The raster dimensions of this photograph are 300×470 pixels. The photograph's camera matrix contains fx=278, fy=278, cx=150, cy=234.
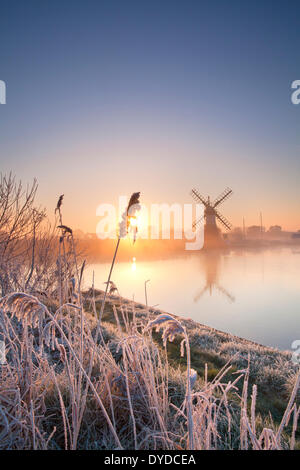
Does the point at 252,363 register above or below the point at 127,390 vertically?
below

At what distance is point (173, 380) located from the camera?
2920mm

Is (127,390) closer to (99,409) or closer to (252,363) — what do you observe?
(99,409)

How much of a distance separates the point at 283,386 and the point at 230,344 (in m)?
1.54

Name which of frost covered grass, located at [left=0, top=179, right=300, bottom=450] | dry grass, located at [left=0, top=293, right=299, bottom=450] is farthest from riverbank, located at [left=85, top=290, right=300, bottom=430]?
dry grass, located at [left=0, top=293, right=299, bottom=450]

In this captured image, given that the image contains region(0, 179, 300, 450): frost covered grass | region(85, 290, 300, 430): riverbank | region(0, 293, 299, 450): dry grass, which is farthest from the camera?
region(85, 290, 300, 430): riverbank

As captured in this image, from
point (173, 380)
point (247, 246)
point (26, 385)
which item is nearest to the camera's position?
point (26, 385)

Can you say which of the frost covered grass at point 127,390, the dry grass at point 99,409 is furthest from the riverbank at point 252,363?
the dry grass at point 99,409

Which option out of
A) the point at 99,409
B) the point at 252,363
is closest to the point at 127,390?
the point at 99,409

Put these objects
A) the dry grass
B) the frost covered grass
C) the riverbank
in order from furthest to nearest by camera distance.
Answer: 1. the riverbank
2. the dry grass
3. the frost covered grass

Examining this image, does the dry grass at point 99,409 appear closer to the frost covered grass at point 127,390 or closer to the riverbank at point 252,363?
the frost covered grass at point 127,390

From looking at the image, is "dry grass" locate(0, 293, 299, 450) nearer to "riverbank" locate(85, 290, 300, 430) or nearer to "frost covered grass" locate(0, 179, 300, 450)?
"frost covered grass" locate(0, 179, 300, 450)

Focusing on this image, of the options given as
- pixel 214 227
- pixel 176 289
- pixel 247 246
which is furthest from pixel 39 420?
pixel 247 246

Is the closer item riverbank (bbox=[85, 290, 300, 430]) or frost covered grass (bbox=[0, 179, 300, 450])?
frost covered grass (bbox=[0, 179, 300, 450])
